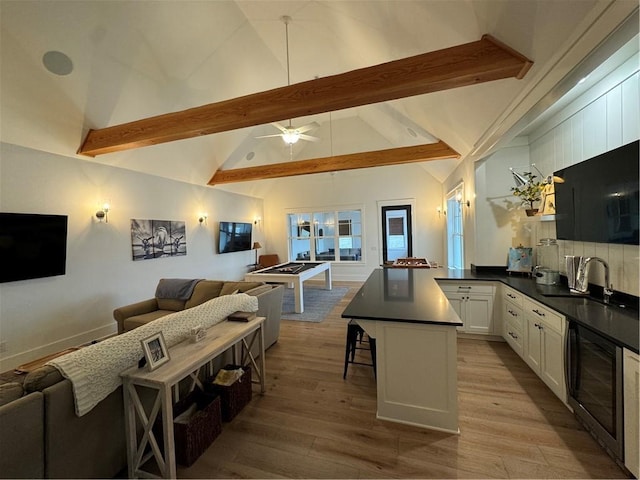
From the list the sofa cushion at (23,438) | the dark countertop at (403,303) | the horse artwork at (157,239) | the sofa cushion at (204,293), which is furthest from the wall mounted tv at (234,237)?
the sofa cushion at (23,438)

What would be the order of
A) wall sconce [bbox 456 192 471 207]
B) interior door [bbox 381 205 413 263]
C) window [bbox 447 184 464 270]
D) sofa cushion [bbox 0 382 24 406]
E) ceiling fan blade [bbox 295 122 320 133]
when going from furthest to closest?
interior door [bbox 381 205 413 263], window [bbox 447 184 464 270], wall sconce [bbox 456 192 471 207], ceiling fan blade [bbox 295 122 320 133], sofa cushion [bbox 0 382 24 406]

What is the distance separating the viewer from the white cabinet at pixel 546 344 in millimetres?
2092

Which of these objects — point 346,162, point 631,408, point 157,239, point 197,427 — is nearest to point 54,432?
point 197,427

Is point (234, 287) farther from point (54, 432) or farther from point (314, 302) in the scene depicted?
A: point (314, 302)

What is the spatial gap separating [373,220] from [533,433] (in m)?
6.32

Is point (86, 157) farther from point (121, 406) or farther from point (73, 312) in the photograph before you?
point (121, 406)

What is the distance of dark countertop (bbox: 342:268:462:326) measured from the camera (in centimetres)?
190

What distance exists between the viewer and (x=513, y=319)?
299 cm

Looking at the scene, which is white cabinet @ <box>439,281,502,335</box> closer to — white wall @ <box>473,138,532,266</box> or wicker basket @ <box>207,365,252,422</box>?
white wall @ <box>473,138,532,266</box>

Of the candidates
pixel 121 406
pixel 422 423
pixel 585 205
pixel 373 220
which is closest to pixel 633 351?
pixel 422 423

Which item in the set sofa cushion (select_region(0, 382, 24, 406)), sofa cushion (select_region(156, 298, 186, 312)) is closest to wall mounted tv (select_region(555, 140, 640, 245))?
sofa cushion (select_region(0, 382, 24, 406))

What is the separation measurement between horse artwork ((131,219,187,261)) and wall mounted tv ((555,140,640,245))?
6.18 meters

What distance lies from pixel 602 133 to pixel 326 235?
6593 mm

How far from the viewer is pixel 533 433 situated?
188cm
